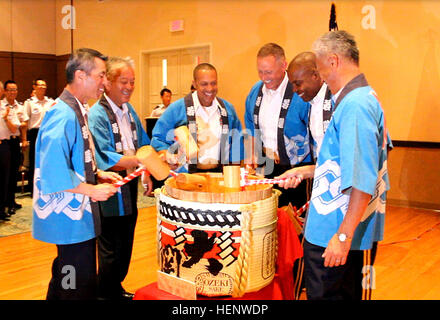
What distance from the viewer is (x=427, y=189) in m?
5.20

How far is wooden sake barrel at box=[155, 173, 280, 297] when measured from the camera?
1.46 m

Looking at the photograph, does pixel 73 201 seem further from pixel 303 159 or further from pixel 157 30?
pixel 157 30

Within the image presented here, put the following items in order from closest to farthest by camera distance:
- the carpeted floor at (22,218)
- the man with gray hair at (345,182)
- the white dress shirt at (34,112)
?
1. the man with gray hair at (345,182)
2. the carpeted floor at (22,218)
3. the white dress shirt at (34,112)

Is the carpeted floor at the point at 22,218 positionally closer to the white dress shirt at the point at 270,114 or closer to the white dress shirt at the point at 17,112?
the white dress shirt at the point at 17,112

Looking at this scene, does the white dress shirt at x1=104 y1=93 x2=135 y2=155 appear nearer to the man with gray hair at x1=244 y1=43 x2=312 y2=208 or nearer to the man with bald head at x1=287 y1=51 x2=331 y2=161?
the man with gray hair at x1=244 y1=43 x2=312 y2=208

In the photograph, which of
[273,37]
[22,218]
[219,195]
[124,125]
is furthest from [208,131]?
[273,37]

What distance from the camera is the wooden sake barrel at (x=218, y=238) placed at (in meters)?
1.46

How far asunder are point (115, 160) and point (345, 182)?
1.28 meters

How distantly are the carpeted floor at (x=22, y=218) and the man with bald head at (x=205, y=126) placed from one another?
7.78ft

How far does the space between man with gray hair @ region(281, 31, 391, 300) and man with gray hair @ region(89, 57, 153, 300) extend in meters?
1.07

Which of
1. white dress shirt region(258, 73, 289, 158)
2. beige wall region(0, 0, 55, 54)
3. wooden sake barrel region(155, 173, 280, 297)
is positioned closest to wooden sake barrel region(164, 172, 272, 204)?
wooden sake barrel region(155, 173, 280, 297)

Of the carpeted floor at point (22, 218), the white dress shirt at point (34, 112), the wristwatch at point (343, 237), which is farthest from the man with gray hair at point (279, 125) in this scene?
the white dress shirt at point (34, 112)

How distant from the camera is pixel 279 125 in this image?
104 inches

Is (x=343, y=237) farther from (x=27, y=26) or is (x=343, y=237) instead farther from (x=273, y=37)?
(x=27, y=26)
